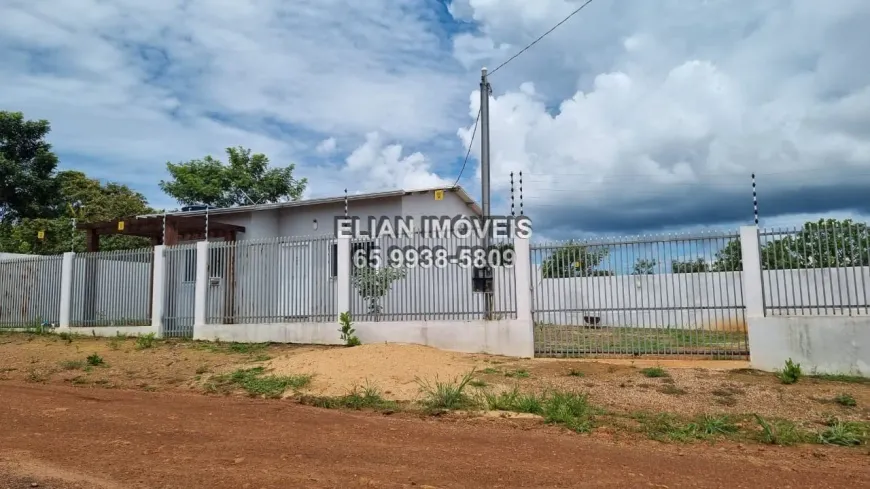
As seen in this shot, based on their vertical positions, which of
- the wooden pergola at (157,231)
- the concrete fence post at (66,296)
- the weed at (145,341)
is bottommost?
the weed at (145,341)

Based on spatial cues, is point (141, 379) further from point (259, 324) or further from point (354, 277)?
point (354, 277)

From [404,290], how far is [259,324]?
3.18 metres

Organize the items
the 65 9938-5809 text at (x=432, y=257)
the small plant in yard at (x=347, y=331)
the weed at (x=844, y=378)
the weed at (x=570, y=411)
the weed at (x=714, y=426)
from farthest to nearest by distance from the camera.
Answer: the small plant in yard at (x=347, y=331)
the 65 9938-5809 text at (x=432, y=257)
the weed at (x=844, y=378)
the weed at (x=570, y=411)
the weed at (x=714, y=426)

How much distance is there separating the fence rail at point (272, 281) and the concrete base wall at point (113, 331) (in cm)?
174

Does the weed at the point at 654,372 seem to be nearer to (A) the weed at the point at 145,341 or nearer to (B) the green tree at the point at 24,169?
(A) the weed at the point at 145,341

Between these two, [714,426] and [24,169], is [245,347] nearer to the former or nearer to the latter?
[714,426]

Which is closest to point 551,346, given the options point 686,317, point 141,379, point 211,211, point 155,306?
point 686,317

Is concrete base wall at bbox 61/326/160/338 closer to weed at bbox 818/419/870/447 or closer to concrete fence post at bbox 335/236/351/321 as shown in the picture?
concrete fence post at bbox 335/236/351/321

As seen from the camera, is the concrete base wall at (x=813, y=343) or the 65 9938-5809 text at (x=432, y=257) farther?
the 65 9938-5809 text at (x=432, y=257)

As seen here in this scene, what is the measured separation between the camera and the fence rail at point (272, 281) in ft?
37.9

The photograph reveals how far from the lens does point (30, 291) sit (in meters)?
15.1

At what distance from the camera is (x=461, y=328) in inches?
406

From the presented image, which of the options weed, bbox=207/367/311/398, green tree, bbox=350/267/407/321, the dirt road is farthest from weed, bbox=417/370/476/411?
Result: green tree, bbox=350/267/407/321

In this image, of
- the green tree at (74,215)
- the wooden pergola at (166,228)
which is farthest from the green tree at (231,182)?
the wooden pergola at (166,228)
